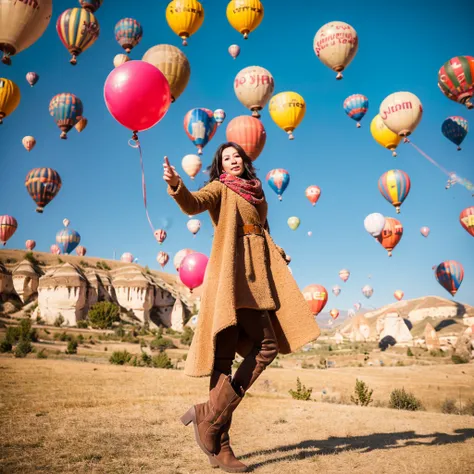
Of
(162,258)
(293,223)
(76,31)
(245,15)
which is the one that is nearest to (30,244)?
(162,258)

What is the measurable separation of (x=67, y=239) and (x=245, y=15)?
40.4m

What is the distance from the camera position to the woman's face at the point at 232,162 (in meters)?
3.98

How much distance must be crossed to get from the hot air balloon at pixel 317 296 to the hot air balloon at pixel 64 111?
16.3 m

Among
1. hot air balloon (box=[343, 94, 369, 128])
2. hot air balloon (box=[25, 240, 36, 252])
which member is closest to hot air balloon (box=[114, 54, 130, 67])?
hot air balloon (box=[343, 94, 369, 128])

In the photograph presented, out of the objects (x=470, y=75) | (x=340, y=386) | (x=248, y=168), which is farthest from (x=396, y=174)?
(x=248, y=168)

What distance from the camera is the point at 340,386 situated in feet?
60.2

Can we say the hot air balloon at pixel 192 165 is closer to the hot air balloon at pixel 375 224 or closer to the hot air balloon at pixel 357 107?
the hot air balloon at pixel 357 107

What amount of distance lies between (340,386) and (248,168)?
1659 cm

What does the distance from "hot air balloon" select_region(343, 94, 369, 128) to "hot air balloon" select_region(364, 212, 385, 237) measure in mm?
6826

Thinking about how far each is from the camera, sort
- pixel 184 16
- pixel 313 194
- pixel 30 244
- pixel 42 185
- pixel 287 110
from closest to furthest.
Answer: pixel 184 16 → pixel 287 110 → pixel 42 185 → pixel 313 194 → pixel 30 244

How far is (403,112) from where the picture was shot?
18.3 meters

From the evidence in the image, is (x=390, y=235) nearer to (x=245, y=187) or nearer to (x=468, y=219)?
(x=468, y=219)

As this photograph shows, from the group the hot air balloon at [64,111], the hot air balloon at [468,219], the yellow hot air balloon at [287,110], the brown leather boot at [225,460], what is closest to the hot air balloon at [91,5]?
the hot air balloon at [64,111]

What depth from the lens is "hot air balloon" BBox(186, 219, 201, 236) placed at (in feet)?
115
